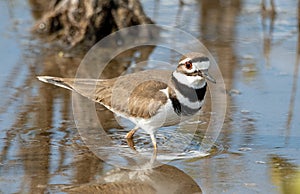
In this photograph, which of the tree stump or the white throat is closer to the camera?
the white throat

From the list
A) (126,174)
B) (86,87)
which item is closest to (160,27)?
(86,87)

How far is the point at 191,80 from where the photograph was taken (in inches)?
245

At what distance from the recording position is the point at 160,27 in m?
10.0

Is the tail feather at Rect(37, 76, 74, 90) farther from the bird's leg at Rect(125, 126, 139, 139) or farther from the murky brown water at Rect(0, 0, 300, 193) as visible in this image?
the bird's leg at Rect(125, 126, 139, 139)

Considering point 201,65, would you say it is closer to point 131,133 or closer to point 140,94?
point 140,94

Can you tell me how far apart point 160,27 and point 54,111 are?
3050 mm

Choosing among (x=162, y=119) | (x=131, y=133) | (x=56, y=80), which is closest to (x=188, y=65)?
(x=162, y=119)

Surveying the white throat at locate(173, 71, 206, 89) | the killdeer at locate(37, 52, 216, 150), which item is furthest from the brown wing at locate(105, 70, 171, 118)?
the white throat at locate(173, 71, 206, 89)

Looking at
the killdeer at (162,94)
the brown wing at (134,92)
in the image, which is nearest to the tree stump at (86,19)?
the brown wing at (134,92)

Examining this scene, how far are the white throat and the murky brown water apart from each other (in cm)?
61

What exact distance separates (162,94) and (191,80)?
0.26m

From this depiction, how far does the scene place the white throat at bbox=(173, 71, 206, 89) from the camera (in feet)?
20.4

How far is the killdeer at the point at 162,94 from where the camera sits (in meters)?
6.18

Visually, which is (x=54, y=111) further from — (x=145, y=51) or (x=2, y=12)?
(x=2, y=12)
